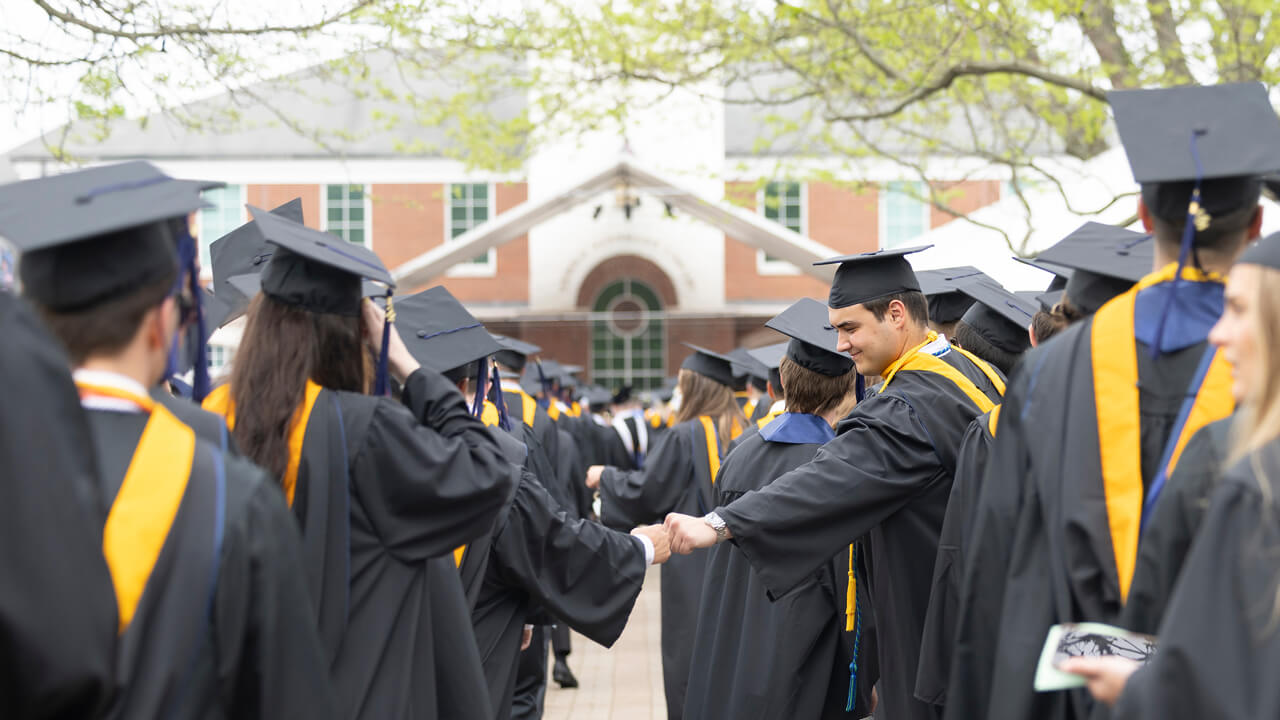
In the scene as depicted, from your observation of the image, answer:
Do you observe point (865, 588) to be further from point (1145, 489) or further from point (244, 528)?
point (244, 528)

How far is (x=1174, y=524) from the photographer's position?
6.43ft

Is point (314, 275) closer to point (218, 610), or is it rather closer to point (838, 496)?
point (218, 610)

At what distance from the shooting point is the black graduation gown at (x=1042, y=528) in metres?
2.24

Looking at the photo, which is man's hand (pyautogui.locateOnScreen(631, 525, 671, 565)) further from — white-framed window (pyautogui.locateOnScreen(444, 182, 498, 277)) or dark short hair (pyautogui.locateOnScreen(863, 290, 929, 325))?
white-framed window (pyautogui.locateOnScreen(444, 182, 498, 277))

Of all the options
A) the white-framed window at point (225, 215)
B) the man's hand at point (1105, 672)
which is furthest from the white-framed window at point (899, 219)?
the man's hand at point (1105, 672)

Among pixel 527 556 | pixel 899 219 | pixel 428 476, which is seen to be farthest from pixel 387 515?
pixel 899 219

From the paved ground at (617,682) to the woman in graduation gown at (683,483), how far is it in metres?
0.62

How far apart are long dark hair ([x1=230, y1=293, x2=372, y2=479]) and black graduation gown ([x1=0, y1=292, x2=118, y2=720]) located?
37.1 inches

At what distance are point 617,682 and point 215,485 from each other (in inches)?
265

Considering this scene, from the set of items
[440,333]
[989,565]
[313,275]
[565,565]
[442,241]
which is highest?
[442,241]

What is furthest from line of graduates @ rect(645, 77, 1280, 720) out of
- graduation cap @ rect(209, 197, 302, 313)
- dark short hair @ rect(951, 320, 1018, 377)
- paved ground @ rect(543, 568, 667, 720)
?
paved ground @ rect(543, 568, 667, 720)

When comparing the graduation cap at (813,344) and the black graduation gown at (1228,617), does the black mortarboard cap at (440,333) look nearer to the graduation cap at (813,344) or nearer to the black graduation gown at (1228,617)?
the graduation cap at (813,344)

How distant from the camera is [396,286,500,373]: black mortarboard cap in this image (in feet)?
12.2

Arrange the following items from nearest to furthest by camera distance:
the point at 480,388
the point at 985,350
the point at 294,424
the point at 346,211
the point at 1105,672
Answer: the point at 1105,672, the point at 294,424, the point at 480,388, the point at 985,350, the point at 346,211
